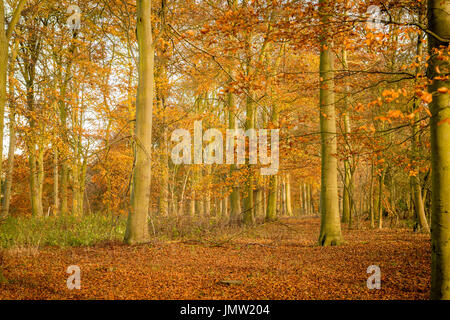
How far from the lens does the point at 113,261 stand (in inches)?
237

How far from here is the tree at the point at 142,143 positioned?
7738mm

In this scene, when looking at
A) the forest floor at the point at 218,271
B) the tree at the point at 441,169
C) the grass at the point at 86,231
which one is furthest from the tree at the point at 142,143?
the tree at the point at 441,169

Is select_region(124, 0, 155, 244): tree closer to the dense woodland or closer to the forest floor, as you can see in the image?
the dense woodland

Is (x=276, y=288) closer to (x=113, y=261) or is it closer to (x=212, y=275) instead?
(x=212, y=275)

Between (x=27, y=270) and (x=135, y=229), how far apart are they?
2736 millimetres

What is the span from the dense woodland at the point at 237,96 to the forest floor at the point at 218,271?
104cm

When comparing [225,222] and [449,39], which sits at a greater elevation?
[449,39]

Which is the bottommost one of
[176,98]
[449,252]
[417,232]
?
[417,232]

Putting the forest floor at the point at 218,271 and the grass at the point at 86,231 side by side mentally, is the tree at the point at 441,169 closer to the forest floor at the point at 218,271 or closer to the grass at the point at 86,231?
the forest floor at the point at 218,271

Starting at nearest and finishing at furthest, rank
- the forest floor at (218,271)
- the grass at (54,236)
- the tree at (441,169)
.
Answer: the tree at (441,169), the forest floor at (218,271), the grass at (54,236)

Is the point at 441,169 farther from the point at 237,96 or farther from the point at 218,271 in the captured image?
the point at 237,96

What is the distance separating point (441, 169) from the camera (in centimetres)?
351

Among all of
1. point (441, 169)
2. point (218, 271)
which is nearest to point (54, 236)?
point (218, 271)
